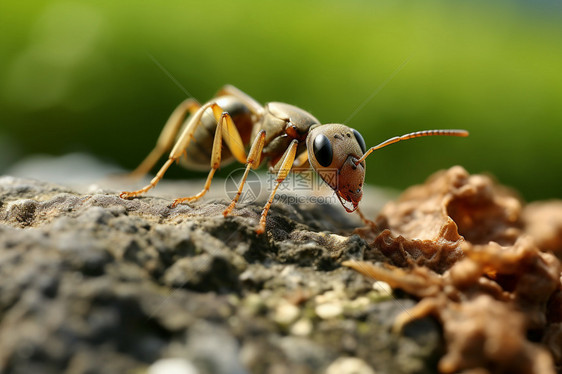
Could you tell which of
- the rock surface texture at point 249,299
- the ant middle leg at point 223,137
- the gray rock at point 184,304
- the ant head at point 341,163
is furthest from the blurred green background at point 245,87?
the gray rock at point 184,304

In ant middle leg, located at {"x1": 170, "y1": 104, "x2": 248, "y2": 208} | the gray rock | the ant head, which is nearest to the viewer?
the gray rock

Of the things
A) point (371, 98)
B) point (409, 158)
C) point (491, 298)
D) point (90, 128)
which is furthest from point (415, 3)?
point (491, 298)

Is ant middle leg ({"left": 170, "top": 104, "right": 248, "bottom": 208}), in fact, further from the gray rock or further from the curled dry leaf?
the curled dry leaf

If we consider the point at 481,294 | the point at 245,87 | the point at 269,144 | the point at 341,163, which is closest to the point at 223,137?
the point at 269,144

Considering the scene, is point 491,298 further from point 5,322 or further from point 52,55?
point 52,55

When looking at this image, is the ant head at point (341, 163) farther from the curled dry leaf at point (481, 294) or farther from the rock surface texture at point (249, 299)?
the rock surface texture at point (249, 299)

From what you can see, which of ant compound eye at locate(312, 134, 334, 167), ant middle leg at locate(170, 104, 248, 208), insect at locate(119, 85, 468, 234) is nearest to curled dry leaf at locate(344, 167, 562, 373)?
insect at locate(119, 85, 468, 234)
